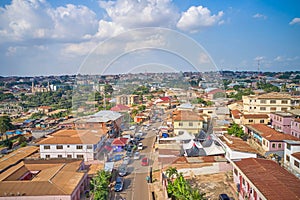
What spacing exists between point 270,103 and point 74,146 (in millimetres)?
6539

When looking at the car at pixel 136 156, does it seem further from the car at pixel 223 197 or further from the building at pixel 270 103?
the building at pixel 270 103

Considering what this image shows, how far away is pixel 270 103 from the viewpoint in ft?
25.7

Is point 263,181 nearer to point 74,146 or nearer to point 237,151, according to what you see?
point 237,151

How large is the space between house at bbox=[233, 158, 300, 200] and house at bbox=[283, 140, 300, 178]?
0.61 meters

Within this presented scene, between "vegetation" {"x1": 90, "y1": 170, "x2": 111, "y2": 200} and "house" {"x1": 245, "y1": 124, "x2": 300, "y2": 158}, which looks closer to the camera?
"vegetation" {"x1": 90, "y1": 170, "x2": 111, "y2": 200}

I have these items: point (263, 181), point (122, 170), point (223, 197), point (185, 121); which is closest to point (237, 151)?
point (223, 197)

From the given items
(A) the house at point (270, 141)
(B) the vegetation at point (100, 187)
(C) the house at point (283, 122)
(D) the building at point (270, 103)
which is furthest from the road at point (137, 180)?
(D) the building at point (270, 103)

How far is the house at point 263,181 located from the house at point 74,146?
8.44 feet

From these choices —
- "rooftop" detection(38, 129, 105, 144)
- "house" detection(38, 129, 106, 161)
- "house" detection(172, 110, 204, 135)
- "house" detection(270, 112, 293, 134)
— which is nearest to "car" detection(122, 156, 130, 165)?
"house" detection(38, 129, 106, 161)

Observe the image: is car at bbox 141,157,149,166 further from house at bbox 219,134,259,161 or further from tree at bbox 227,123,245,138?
tree at bbox 227,123,245,138

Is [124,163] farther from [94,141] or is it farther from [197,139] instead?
[197,139]

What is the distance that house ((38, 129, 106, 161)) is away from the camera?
4.61 meters

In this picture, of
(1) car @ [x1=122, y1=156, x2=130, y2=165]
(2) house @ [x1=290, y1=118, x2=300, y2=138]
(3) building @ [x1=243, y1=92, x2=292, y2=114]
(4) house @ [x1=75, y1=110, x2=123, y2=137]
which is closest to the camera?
(4) house @ [x1=75, y1=110, x2=123, y2=137]

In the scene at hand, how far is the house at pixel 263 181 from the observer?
8.53 ft
